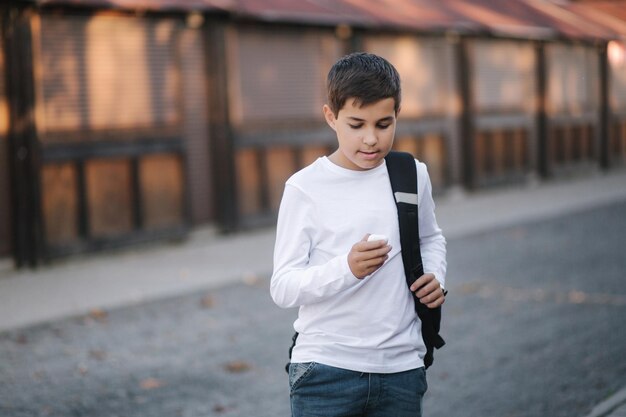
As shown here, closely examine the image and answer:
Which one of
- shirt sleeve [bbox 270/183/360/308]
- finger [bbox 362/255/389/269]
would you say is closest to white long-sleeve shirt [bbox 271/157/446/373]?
shirt sleeve [bbox 270/183/360/308]

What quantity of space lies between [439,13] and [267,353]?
43.1 ft

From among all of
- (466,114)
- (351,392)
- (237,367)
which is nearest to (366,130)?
(351,392)

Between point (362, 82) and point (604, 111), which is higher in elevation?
point (362, 82)

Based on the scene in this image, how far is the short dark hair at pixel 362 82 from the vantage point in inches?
112

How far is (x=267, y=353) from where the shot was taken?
706cm

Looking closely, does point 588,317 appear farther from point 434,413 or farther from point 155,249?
point 155,249

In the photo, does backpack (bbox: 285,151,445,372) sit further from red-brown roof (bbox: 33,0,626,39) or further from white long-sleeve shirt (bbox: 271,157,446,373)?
red-brown roof (bbox: 33,0,626,39)

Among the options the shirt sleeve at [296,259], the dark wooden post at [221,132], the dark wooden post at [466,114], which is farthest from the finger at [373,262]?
the dark wooden post at [466,114]

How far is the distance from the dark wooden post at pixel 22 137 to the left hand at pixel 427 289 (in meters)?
8.93

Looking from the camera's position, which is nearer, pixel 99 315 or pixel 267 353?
pixel 267 353

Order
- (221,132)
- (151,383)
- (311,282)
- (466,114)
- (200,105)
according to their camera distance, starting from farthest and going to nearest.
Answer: (466,114) → (221,132) → (200,105) → (151,383) → (311,282)

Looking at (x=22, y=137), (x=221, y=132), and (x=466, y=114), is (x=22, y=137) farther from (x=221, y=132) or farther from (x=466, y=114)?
(x=466, y=114)

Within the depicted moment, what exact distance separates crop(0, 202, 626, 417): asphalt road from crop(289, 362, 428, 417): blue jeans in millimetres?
2602

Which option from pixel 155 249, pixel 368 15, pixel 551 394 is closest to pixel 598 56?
pixel 368 15
